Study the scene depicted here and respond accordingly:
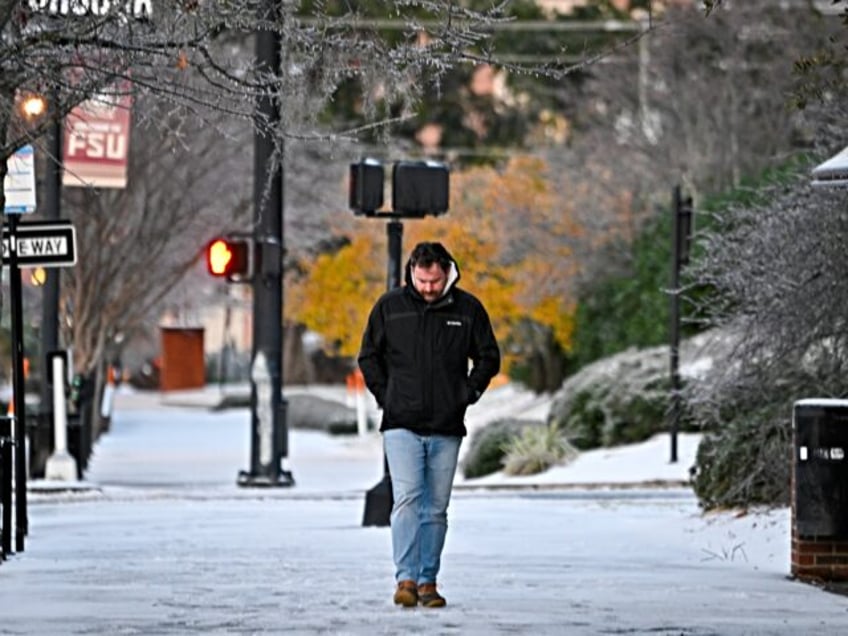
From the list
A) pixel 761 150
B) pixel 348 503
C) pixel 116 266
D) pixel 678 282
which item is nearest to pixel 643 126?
pixel 761 150

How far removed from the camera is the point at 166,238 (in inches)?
1448

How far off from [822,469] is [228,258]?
13.3 meters

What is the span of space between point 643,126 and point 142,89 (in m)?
38.5

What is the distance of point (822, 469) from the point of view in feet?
46.9

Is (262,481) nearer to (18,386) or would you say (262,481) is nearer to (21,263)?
(21,263)

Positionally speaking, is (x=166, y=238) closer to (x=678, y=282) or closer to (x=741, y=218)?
(x=678, y=282)

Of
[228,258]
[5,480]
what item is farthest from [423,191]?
[228,258]

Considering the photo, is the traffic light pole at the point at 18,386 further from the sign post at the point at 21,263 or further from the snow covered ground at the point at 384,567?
the snow covered ground at the point at 384,567

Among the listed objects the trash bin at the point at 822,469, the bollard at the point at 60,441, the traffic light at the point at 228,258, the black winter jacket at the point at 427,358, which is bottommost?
the bollard at the point at 60,441

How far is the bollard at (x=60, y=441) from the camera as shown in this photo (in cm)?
2856

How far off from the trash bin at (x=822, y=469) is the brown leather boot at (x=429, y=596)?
2.86 metres

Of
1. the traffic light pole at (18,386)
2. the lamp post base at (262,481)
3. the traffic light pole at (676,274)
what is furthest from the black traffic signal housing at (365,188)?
the lamp post base at (262,481)

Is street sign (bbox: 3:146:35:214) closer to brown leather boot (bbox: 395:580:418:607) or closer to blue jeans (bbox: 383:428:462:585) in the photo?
blue jeans (bbox: 383:428:462:585)

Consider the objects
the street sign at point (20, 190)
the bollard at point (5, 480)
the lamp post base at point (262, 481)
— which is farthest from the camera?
the lamp post base at point (262, 481)
